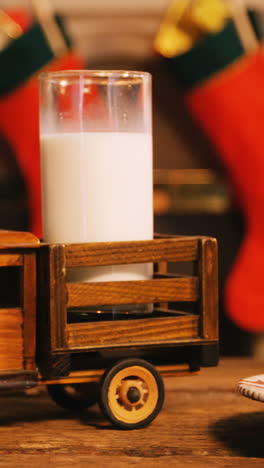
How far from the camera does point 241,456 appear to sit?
2.60 ft

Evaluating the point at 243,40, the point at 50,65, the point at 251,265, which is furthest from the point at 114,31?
the point at 251,265

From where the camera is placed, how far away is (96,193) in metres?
0.96

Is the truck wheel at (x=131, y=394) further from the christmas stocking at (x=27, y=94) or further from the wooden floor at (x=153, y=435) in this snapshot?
the christmas stocking at (x=27, y=94)

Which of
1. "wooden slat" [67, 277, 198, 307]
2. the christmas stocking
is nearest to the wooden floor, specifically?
"wooden slat" [67, 277, 198, 307]

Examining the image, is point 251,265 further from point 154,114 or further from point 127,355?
point 127,355

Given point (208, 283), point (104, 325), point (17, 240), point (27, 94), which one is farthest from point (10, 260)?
point (27, 94)

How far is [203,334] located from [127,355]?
9cm

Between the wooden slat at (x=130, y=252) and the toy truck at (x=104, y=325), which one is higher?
the wooden slat at (x=130, y=252)

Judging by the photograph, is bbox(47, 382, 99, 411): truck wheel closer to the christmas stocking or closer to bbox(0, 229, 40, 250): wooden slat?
bbox(0, 229, 40, 250): wooden slat

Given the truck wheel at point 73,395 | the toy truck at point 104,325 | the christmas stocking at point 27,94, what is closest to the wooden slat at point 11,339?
the toy truck at point 104,325

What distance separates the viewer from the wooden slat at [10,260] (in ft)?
3.02

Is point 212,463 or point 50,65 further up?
point 50,65

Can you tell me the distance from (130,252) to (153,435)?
199 millimetres

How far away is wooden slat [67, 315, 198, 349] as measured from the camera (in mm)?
934
